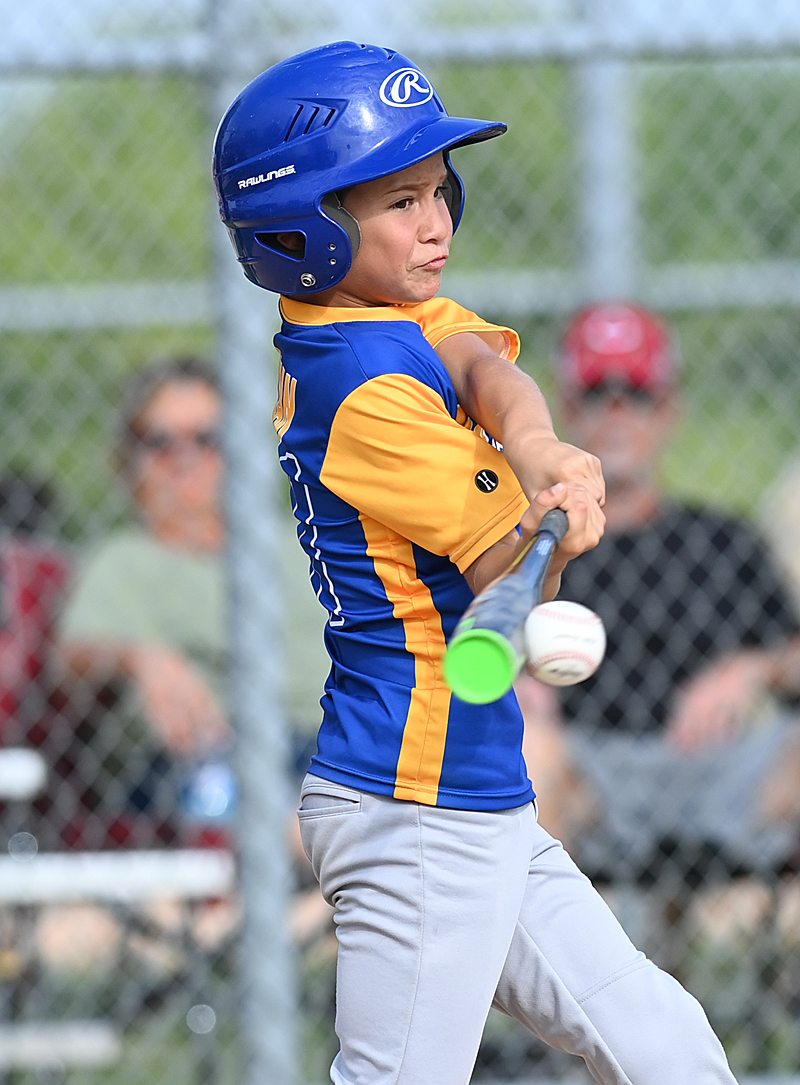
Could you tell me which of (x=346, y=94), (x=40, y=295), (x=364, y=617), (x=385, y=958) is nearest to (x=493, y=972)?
(x=385, y=958)

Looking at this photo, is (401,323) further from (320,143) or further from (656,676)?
(656,676)

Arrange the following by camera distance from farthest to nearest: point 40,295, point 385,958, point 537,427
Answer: point 40,295 < point 385,958 < point 537,427

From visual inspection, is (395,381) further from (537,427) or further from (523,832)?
(523,832)

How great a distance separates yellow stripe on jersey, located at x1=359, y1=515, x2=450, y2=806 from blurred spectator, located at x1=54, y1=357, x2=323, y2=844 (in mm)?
1816

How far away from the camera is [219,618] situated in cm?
387

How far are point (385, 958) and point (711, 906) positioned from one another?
2.48 m

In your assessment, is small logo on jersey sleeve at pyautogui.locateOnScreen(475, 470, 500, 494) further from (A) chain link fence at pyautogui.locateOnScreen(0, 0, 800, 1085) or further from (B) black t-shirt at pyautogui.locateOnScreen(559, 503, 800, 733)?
(B) black t-shirt at pyautogui.locateOnScreen(559, 503, 800, 733)

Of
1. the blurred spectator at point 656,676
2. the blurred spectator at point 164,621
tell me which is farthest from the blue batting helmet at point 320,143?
the blurred spectator at point 656,676

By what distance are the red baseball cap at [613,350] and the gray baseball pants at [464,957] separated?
7.22 feet

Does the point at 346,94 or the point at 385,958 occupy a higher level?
the point at 346,94

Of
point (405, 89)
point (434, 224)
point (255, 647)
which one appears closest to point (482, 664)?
point (434, 224)

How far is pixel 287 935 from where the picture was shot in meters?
3.22

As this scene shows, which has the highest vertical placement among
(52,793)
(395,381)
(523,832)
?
(395,381)

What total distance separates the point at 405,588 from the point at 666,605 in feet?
7.22
